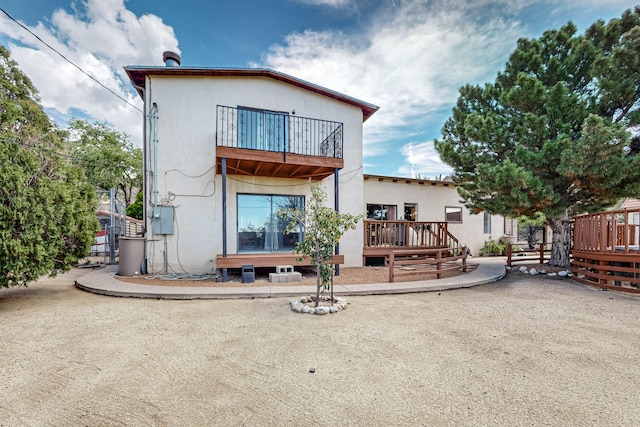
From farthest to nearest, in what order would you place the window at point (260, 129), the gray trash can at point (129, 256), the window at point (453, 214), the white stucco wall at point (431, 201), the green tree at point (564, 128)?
the window at point (453, 214) → the white stucco wall at point (431, 201) → the window at point (260, 129) → the gray trash can at point (129, 256) → the green tree at point (564, 128)

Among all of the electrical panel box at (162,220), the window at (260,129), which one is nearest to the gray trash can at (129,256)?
the electrical panel box at (162,220)

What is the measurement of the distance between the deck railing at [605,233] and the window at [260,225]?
328 inches

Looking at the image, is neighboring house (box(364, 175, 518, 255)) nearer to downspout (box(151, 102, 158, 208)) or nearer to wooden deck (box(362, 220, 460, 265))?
wooden deck (box(362, 220, 460, 265))

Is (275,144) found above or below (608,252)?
above

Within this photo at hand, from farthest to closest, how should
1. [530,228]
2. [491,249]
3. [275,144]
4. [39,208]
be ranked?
[530,228], [491,249], [275,144], [39,208]

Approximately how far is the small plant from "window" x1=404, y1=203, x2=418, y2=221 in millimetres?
4354

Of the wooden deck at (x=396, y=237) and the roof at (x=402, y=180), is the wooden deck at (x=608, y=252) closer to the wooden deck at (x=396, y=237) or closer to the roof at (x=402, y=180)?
the wooden deck at (x=396, y=237)

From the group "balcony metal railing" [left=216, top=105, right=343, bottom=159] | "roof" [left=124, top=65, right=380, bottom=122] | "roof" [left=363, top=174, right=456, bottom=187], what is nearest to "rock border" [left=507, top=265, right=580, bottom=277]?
"roof" [left=363, top=174, right=456, bottom=187]

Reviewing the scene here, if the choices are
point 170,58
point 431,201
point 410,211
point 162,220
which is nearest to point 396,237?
point 410,211

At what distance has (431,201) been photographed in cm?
1304

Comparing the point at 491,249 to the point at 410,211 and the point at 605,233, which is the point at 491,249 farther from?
the point at 605,233

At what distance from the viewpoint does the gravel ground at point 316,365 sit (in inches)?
84.5

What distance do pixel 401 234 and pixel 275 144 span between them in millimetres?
5675

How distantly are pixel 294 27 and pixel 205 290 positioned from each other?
9.28 metres
